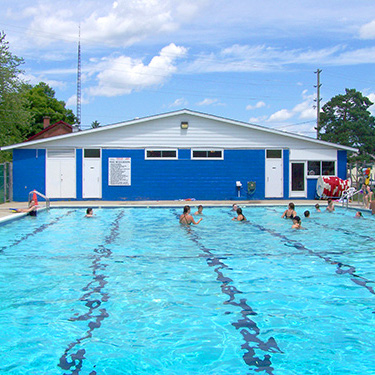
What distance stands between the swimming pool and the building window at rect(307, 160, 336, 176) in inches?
487

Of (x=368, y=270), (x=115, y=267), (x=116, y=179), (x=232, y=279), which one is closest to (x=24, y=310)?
(x=115, y=267)

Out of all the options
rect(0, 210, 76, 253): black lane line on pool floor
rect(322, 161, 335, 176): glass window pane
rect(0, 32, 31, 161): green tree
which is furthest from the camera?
rect(0, 32, 31, 161): green tree

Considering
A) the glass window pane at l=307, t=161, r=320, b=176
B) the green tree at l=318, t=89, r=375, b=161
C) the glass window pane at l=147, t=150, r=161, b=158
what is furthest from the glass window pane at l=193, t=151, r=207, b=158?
the green tree at l=318, t=89, r=375, b=161

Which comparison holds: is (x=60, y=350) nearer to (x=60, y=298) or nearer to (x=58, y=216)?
(x=60, y=298)

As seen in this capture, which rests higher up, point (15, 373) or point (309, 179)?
point (309, 179)

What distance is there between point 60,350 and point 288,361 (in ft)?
8.49

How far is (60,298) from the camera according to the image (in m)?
6.97

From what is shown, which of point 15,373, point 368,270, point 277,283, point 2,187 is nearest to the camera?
point 15,373

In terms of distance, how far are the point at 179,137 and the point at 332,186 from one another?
331 inches

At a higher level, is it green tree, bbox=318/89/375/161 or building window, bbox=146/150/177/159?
green tree, bbox=318/89/375/161

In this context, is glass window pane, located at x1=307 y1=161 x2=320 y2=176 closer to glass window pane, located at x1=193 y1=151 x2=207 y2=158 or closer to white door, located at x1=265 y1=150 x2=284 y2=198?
white door, located at x1=265 y1=150 x2=284 y2=198

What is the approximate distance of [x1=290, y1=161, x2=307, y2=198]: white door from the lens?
24562 mm

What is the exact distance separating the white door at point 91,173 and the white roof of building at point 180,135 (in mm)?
474

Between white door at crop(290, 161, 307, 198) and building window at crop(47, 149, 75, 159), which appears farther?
white door at crop(290, 161, 307, 198)
